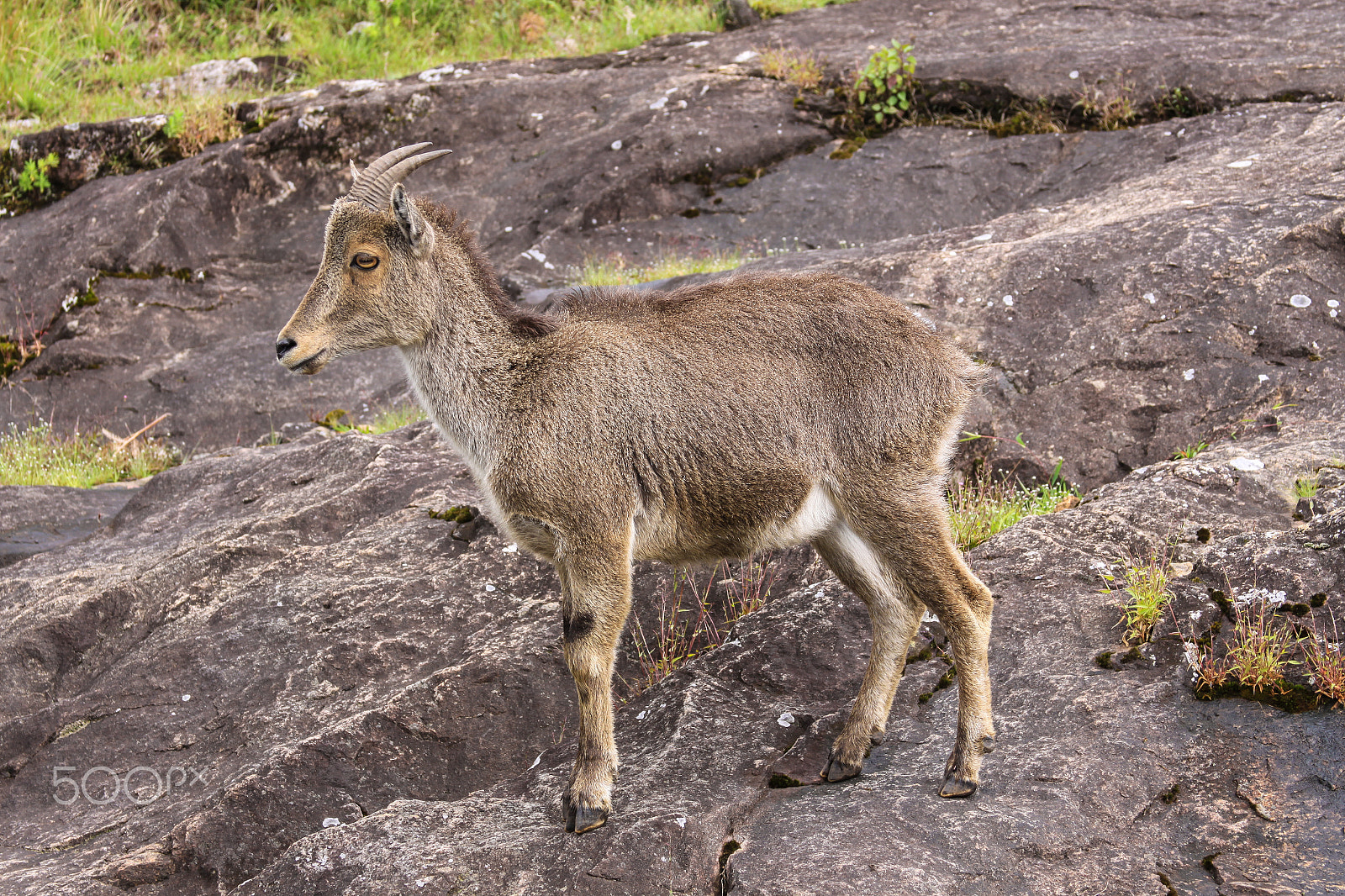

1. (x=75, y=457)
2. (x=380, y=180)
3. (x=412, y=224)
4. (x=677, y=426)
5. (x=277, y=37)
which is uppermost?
(x=277, y=37)

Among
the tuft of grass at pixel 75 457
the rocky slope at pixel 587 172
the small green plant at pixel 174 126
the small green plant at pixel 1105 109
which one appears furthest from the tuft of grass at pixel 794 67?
the tuft of grass at pixel 75 457

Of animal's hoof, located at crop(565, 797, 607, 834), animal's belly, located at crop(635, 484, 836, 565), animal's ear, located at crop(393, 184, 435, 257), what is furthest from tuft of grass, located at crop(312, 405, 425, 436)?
animal's hoof, located at crop(565, 797, 607, 834)

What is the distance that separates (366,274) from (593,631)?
6.75 ft

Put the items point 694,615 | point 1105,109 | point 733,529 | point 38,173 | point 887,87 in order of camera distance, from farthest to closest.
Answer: point 38,173
point 887,87
point 1105,109
point 694,615
point 733,529

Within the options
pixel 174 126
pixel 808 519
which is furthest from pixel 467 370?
pixel 174 126

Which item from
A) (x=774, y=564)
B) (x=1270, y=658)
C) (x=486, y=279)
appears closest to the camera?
(x=1270, y=658)

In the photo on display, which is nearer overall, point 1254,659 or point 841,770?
point 1254,659

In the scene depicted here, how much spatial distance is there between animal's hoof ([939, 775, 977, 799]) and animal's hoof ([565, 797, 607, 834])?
1465 mm

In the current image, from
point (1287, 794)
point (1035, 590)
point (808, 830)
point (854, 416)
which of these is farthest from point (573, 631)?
point (1287, 794)

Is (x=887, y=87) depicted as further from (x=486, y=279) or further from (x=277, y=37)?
(x=277, y=37)

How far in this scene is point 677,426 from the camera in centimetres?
492

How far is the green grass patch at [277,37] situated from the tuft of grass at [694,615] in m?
11.8

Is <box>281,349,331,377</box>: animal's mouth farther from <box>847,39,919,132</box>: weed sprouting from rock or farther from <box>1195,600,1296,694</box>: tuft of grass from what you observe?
<box>847,39,919,132</box>: weed sprouting from rock

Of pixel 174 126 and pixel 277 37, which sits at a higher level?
pixel 277 37
